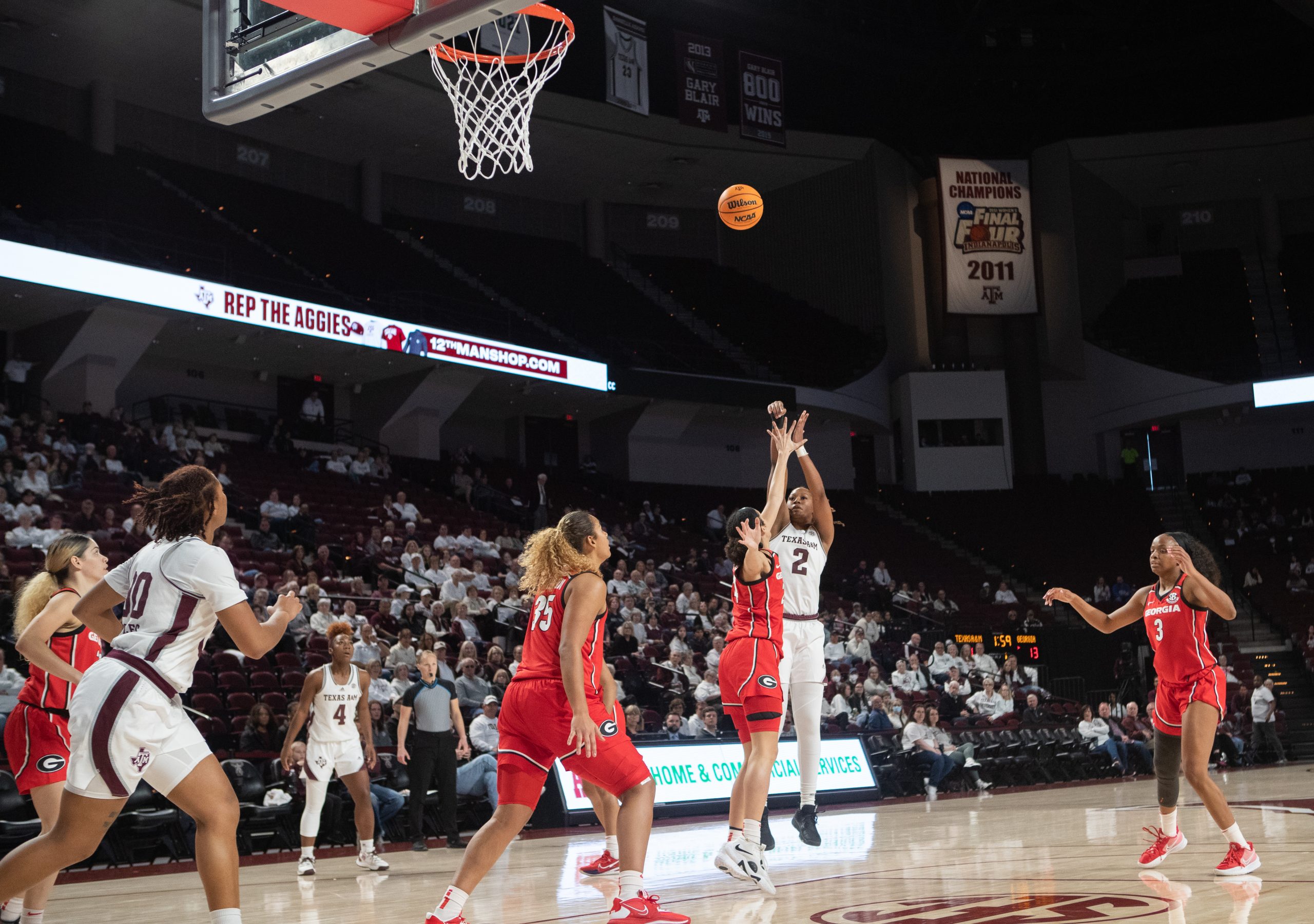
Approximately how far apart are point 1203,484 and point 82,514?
27.6 meters

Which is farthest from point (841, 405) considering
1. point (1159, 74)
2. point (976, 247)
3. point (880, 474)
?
point (1159, 74)

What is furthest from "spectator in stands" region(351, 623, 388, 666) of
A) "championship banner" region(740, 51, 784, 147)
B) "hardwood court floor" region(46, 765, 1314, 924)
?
"championship banner" region(740, 51, 784, 147)

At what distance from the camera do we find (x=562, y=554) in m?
5.27

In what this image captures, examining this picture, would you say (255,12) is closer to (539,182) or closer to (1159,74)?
(539,182)

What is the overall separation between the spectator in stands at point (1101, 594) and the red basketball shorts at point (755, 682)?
71.3ft

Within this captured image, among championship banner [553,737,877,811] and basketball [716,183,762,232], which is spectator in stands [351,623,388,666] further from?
basketball [716,183,762,232]

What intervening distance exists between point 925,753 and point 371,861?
9.27m

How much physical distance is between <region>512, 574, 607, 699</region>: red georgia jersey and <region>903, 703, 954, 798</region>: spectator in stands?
38.1ft

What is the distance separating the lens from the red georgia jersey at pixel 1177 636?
268 inches

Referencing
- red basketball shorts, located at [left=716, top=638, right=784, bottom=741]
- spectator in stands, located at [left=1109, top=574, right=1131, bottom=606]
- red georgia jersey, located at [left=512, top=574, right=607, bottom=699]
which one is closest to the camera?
red georgia jersey, located at [left=512, top=574, right=607, bottom=699]

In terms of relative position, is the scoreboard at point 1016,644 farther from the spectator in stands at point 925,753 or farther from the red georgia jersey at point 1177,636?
the red georgia jersey at point 1177,636

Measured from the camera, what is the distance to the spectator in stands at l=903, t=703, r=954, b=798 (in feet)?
52.7

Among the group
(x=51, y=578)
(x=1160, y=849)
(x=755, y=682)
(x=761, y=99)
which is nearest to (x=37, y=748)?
(x=51, y=578)

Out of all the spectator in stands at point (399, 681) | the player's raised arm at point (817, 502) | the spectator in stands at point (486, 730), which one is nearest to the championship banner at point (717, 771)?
the spectator in stands at point (486, 730)
